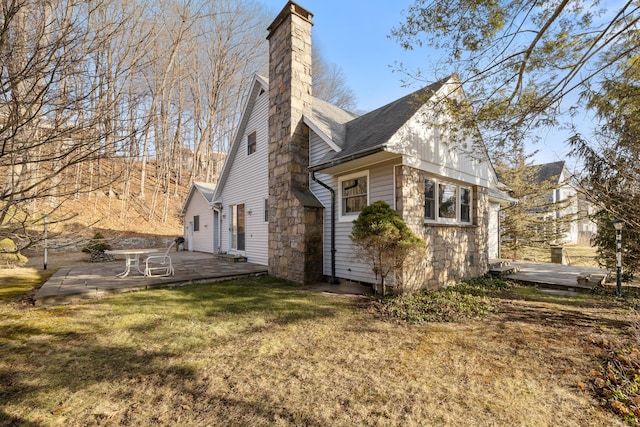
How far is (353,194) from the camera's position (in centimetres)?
754

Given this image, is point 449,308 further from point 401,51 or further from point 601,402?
point 401,51

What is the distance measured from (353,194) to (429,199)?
1968mm

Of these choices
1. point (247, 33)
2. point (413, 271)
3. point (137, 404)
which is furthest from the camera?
point (247, 33)

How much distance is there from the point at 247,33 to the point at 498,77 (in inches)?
823

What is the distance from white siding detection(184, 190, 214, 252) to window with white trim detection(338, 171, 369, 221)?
9.43 m

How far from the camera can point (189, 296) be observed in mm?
6148

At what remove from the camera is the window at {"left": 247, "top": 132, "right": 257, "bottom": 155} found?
11.2 metres

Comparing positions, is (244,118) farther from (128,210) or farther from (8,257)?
(128,210)

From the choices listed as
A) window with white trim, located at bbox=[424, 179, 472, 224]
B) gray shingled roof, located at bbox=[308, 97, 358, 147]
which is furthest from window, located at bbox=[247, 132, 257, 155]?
window with white trim, located at bbox=[424, 179, 472, 224]

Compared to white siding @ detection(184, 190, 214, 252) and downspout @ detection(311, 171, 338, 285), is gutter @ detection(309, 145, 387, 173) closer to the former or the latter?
downspout @ detection(311, 171, 338, 285)

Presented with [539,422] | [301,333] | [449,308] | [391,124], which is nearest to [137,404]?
[301,333]

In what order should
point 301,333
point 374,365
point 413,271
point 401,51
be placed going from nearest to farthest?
point 374,365 → point 301,333 → point 401,51 → point 413,271

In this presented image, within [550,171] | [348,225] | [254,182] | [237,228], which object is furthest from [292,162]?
[550,171]

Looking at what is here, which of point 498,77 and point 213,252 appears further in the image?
point 213,252
